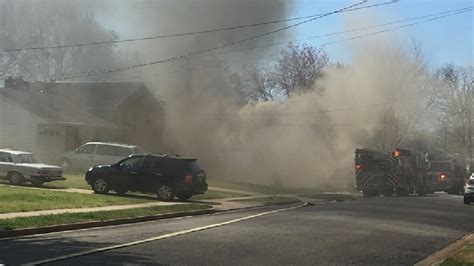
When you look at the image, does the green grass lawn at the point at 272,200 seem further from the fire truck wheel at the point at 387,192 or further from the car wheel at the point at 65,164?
the car wheel at the point at 65,164

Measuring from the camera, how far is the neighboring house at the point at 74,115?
32.4 metres

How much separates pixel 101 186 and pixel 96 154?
8087 millimetres

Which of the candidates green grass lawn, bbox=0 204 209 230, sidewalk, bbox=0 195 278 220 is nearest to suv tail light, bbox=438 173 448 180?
sidewalk, bbox=0 195 278 220

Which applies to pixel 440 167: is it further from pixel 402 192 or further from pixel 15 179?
pixel 15 179

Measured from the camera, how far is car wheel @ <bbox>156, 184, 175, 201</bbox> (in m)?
19.3

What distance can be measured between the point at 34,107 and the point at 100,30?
6741mm

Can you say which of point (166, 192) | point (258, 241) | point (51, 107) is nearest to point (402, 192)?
point (166, 192)

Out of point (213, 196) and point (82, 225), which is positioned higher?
point (213, 196)

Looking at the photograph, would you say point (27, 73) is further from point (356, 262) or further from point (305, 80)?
Result: point (356, 262)

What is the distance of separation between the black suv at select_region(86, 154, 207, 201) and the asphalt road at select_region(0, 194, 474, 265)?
415 centimetres

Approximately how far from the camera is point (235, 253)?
8695mm

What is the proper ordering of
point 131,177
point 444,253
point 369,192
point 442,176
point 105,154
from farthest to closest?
point 442,176
point 369,192
point 105,154
point 131,177
point 444,253

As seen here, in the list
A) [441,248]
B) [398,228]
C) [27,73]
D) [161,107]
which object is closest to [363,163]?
[161,107]

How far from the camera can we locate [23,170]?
20484 millimetres
